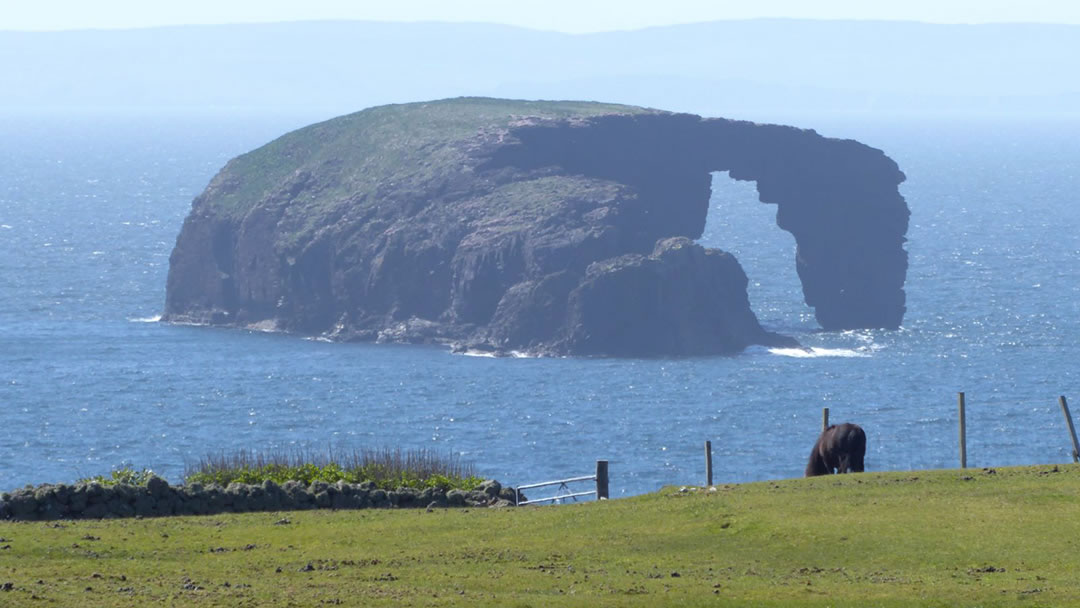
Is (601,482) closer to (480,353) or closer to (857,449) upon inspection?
(857,449)

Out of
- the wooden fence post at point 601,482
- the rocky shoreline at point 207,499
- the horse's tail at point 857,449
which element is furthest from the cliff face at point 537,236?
the rocky shoreline at point 207,499

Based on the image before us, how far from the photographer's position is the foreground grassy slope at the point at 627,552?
2605 centimetres

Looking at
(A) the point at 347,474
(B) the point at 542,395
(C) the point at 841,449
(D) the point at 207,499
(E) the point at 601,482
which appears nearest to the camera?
(D) the point at 207,499

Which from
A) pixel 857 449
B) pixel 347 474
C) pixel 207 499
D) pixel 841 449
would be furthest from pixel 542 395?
pixel 207 499

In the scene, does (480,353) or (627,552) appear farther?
(480,353)

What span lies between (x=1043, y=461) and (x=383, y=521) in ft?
189

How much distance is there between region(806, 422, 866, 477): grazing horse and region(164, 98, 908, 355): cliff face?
8847 cm

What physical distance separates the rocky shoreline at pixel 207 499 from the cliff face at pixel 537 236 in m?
92.4

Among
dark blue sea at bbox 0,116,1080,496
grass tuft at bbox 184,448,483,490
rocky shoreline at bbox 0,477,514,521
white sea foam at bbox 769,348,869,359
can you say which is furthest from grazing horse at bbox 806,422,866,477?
white sea foam at bbox 769,348,869,359

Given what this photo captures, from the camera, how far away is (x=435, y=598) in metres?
25.7

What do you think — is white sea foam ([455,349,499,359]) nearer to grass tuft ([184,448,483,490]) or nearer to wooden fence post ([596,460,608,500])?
grass tuft ([184,448,483,490])

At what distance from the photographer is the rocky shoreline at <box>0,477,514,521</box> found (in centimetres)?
3406

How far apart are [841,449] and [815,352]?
9178 cm

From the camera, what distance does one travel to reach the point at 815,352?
13162 cm
